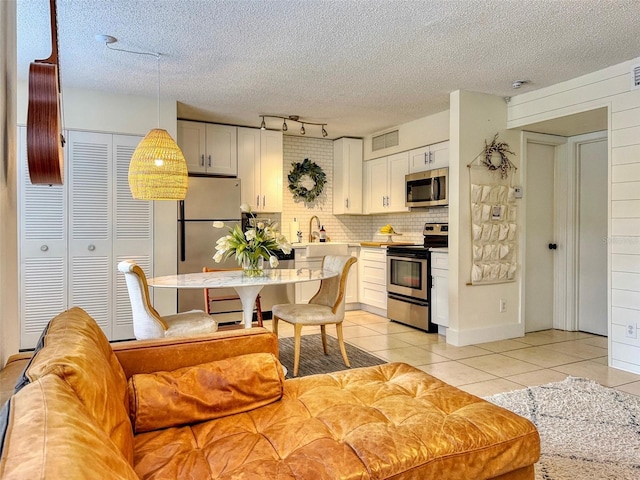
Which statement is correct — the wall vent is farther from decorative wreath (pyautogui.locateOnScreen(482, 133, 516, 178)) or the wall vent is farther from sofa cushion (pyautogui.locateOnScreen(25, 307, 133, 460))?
sofa cushion (pyautogui.locateOnScreen(25, 307, 133, 460))

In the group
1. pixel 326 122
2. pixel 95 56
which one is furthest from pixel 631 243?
pixel 95 56

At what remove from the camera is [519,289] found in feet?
15.2

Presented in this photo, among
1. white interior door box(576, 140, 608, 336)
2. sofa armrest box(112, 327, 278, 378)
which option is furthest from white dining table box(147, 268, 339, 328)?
white interior door box(576, 140, 608, 336)

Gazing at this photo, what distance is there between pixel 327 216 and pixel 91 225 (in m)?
3.24

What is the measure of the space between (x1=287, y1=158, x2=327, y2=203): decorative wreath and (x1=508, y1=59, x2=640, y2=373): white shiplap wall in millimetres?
3497

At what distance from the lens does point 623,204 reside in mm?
3518

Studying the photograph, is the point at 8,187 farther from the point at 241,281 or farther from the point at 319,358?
the point at 319,358

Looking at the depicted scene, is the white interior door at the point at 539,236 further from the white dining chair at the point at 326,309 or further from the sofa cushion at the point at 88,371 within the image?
the sofa cushion at the point at 88,371

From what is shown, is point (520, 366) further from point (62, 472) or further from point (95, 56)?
point (95, 56)

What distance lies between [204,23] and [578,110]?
10.5ft

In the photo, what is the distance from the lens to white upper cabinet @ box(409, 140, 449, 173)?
16.1 ft

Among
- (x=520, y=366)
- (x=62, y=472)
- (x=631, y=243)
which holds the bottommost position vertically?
(x=520, y=366)

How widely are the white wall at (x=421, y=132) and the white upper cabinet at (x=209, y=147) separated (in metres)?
2.00

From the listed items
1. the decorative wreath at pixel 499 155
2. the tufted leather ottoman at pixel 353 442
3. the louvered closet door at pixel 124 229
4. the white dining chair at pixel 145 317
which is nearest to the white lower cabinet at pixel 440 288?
the decorative wreath at pixel 499 155
